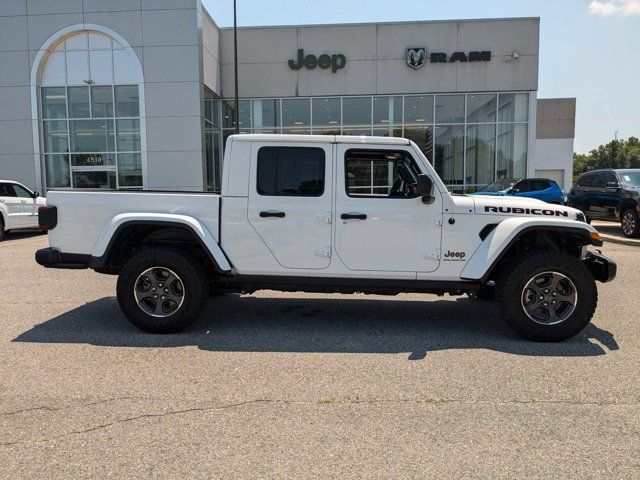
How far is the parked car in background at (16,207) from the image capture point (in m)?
13.4

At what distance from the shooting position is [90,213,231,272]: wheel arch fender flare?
197 inches

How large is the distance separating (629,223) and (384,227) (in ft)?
37.6

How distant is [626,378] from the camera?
4.02 metres

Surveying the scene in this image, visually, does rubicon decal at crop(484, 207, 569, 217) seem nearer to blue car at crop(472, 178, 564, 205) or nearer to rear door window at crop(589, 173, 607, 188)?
rear door window at crop(589, 173, 607, 188)

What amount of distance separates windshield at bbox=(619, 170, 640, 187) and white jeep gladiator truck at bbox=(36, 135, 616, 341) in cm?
1067

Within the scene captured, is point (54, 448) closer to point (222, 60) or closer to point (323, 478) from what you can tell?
point (323, 478)

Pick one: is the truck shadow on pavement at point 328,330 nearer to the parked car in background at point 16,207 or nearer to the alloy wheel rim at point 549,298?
the alloy wheel rim at point 549,298

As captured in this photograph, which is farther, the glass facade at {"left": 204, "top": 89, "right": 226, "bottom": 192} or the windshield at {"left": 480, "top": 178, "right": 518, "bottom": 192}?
the glass facade at {"left": 204, "top": 89, "right": 226, "bottom": 192}

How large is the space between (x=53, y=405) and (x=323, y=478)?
2.09 metres

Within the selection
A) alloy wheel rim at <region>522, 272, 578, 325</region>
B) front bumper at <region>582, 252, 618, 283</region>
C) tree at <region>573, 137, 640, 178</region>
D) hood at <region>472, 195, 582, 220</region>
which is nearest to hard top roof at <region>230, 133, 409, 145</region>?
hood at <region>472, 195, 582, 220</region>

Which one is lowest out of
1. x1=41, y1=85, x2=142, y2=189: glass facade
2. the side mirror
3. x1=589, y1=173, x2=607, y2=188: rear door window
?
the side mirror

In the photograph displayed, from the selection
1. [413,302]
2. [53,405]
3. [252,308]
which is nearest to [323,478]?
[53,405]

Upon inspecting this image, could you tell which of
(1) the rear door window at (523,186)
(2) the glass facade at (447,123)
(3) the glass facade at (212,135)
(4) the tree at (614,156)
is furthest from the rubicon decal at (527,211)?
(4) the tree at (614,156)

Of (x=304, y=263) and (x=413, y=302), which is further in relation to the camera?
(x=413, y=302)
